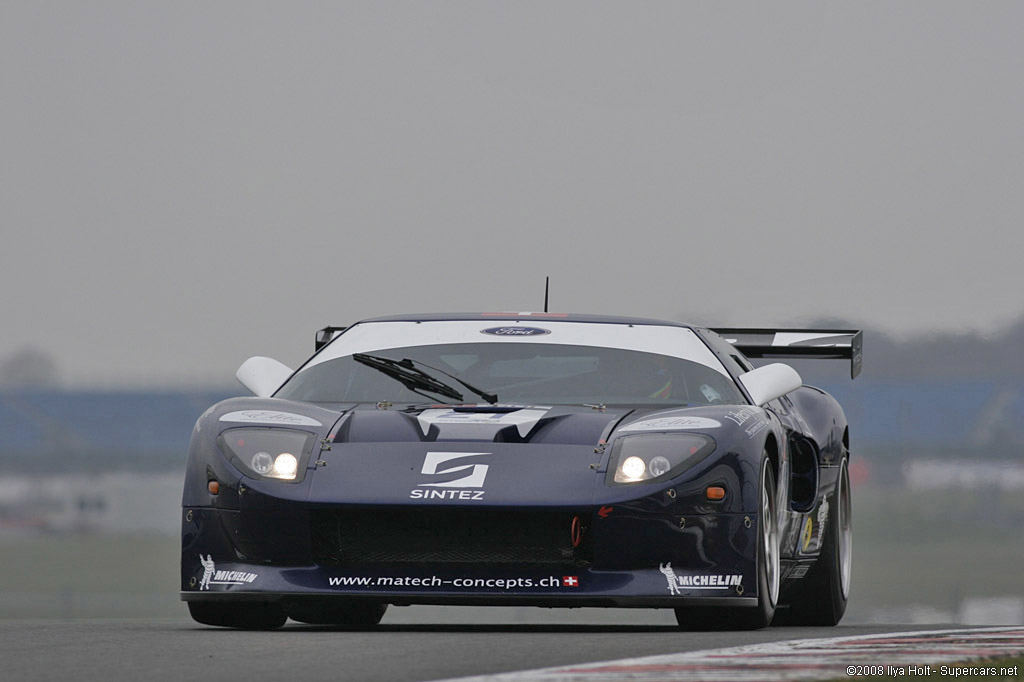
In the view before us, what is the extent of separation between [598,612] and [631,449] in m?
38.8

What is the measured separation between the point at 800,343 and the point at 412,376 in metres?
2.73

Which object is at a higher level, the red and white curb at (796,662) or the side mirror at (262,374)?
the side mirror at (262,374)

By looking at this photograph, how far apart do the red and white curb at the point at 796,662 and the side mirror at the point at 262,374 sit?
7.95ft

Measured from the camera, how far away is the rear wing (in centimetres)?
877

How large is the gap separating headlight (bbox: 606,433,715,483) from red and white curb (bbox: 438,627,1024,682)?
0.71 m

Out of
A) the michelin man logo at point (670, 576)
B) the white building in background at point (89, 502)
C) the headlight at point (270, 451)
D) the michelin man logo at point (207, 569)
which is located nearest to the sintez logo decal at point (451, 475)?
the headlight at point (270, 451)

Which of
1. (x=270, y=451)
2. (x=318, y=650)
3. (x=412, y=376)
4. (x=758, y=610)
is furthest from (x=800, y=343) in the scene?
(x=318, y=650)

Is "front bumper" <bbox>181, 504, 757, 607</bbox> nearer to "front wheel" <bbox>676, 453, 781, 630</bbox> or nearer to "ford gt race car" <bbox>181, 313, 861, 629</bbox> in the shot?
"ford gt race car" <bbox>181, 313, 861, 629</bbox>

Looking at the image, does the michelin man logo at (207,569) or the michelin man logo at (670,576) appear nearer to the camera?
the michelin man logo at (670,576)

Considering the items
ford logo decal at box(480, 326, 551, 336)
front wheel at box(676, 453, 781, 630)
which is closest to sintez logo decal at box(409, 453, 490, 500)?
front wheel at box(676, 453, 781, 630)

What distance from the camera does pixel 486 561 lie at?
5793mm

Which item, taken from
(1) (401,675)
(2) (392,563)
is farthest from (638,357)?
(1) (401,675)

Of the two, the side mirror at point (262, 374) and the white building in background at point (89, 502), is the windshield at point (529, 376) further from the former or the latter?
the white building in background at point (89, 502)

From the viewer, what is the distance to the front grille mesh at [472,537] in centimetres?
579
